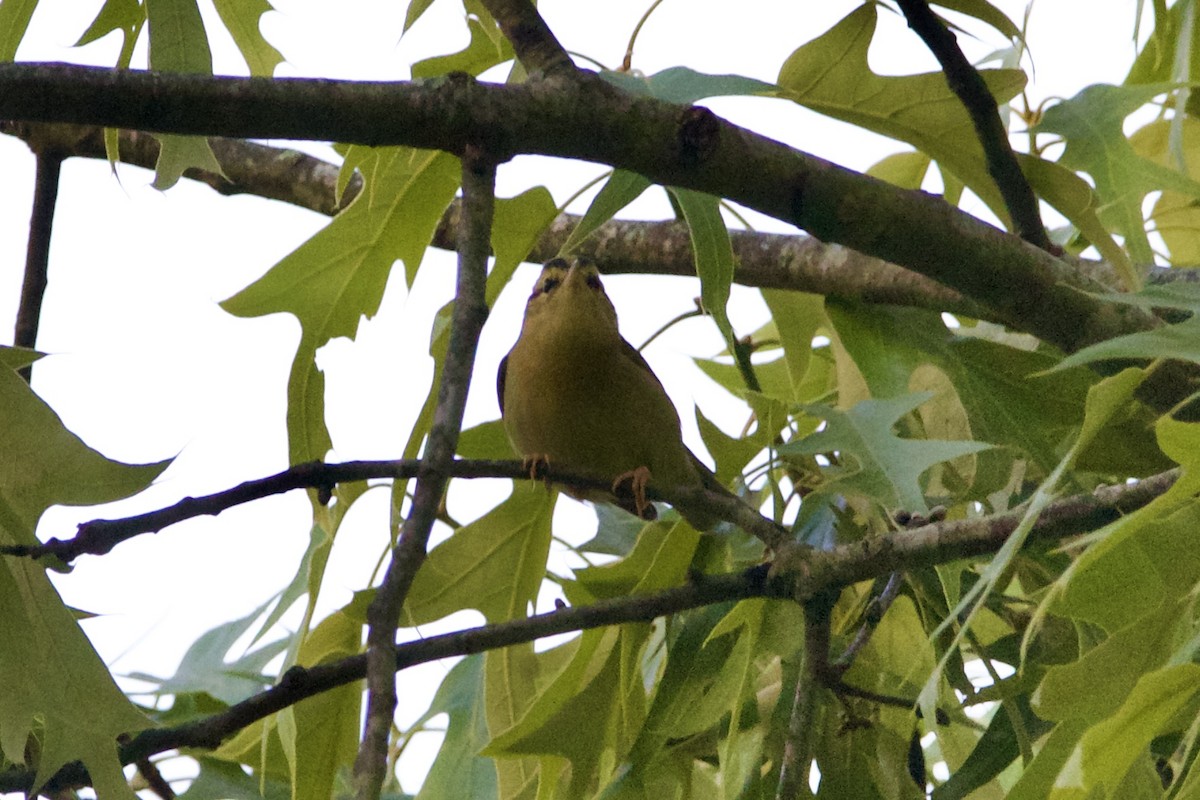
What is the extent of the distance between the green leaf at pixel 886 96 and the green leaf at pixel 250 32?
4.18ft

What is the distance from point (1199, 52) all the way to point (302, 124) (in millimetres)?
2026

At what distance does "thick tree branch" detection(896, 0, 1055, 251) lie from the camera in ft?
7.86

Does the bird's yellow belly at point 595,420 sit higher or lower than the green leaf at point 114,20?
lower

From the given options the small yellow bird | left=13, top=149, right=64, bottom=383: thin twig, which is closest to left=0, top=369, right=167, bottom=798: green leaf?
left=13, top=149, right=64, bottom=383: thin twig

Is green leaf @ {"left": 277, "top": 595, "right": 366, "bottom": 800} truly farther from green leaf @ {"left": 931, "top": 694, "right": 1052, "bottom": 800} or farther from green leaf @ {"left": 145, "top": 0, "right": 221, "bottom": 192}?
green leaf @ {"left": 931, "top": 694, "right": 1052, "bottom": 800}

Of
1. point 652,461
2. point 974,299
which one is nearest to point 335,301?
point 652,461

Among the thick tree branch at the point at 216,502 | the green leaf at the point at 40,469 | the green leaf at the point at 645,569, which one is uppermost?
the green leaf at the point at 645,569

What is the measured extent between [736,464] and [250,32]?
5.13 feet

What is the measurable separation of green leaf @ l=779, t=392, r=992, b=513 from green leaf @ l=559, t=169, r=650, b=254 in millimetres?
479

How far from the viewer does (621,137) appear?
2.10 metres

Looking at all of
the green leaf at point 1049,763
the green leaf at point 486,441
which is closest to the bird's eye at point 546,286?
the green leaf at point 486,441

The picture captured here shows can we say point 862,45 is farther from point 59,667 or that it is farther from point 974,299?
point 59,667

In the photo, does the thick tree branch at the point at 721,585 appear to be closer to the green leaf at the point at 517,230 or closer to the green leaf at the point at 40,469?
the green leaf at the point at 40,469

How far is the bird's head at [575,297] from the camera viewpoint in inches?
138
